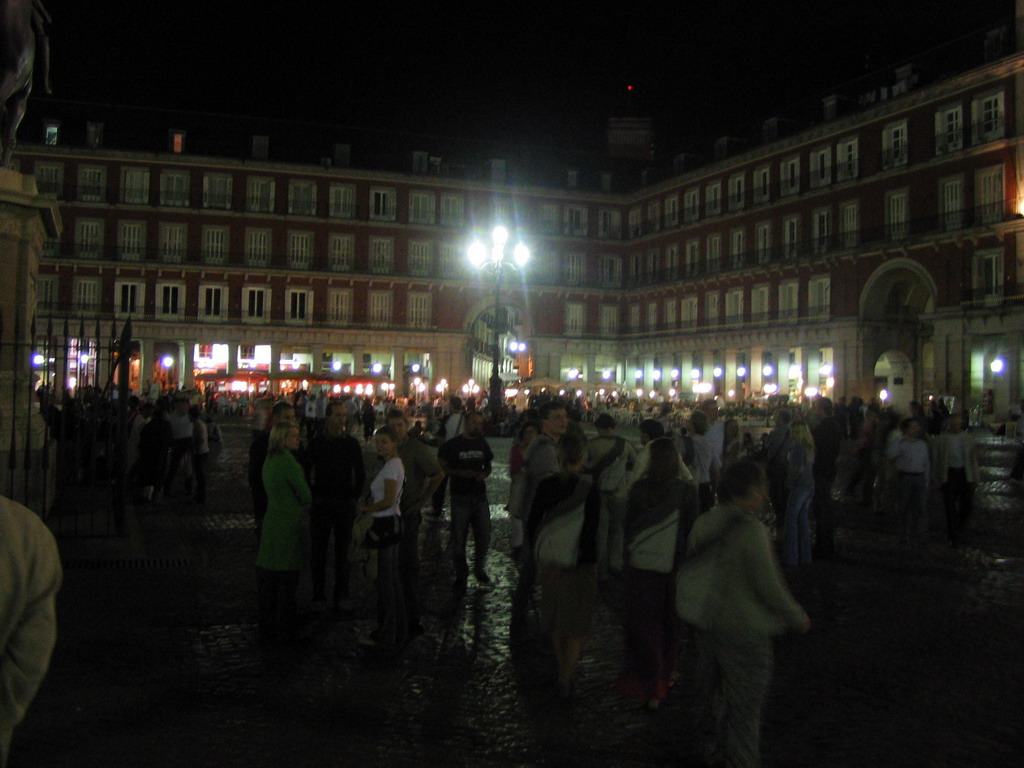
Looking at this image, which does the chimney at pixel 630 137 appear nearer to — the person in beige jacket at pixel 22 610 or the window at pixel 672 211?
the window at pixel 672 211

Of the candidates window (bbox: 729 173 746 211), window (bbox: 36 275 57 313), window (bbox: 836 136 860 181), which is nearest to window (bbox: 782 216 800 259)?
window (bbox: 729 173 746 211)

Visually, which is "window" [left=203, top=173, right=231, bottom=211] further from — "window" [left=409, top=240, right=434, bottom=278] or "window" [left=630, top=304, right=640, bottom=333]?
"window" [left=630, top=304, right=640, bottom=333]

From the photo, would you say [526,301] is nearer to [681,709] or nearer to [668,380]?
[668,380]

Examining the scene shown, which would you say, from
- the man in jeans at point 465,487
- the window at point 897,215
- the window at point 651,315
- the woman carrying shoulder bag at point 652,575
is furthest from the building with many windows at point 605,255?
the woman carrying shoulder bag at point 652,575

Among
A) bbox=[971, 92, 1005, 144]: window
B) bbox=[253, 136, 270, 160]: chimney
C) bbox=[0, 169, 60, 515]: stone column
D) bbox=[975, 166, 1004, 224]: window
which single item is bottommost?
bbox=[0, 169, 60, 515]: stone column

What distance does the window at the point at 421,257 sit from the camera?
55188mm

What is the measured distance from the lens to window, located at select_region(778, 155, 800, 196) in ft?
148

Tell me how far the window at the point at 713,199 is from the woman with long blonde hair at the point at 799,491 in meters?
42.3

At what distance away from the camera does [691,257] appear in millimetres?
52688

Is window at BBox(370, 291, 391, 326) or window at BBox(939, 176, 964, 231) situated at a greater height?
window at BBox(939, 176, 964, 231)

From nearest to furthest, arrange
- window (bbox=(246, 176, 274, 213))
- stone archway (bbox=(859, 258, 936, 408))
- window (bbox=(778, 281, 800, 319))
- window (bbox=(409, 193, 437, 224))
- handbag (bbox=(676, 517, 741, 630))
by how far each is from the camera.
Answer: handbag (bbox=(676, 517, 741, 630))
stone archway (bbox=(859, 258, 936, 408))
window (bbox=(778, 281, 800, 319))
window (bbox=(246, 176, 274, 213))
window (bbox=(409, 193, 437, 224))

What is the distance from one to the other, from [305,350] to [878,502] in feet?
144

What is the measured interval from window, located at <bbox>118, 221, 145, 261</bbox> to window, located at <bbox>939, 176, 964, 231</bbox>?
39.1 metres

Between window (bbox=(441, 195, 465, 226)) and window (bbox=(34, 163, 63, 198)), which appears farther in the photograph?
window (bbox=(441, 195, 465, 226))
